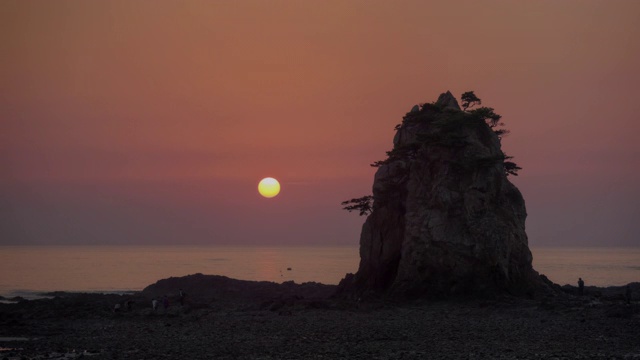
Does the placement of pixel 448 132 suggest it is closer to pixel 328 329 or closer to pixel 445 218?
pixel 445 218

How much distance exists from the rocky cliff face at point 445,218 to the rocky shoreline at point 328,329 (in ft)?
10.4

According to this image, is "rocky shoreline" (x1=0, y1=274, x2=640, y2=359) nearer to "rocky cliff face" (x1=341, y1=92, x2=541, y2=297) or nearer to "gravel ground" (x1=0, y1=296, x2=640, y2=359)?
"gravel ground" (x1=0, y1=296, x2=640, y2=359)

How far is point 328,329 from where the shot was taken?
4388 cm

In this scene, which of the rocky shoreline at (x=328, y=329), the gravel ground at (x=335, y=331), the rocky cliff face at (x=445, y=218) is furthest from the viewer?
the rocky cliff face at (x=445, y=218)

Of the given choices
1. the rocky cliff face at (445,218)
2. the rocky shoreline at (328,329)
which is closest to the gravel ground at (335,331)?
the rocky shoreline at (328,329)

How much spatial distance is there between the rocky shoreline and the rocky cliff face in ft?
10.4

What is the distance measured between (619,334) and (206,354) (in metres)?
23.5

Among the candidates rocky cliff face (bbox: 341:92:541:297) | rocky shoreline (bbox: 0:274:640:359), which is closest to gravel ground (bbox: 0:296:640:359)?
rocky shoreline (bbox: 0:274:640:359)

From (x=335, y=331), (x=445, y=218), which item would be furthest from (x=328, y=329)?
(x=445, y=218)

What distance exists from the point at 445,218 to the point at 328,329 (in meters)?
21.4

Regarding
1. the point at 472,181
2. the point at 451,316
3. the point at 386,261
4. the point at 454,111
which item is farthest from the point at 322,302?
the point at 454,111

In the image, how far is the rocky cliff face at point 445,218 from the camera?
58.8m

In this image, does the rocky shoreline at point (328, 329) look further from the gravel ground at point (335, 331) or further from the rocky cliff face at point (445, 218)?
the rocky cliff face at point (445, 218)

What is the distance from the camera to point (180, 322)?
52281 mm
